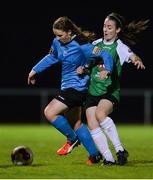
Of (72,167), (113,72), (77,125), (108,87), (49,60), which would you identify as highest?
(49,60)

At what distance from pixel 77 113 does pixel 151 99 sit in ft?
60.4

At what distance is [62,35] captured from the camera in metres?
10.2

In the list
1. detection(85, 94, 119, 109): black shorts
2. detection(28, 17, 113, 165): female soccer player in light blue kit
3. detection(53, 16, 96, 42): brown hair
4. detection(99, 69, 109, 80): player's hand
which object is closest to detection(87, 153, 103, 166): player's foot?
detection(28, 17, 113, 165): female soccer player in light blue kit

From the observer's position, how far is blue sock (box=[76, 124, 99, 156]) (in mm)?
10383

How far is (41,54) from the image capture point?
95.7ft

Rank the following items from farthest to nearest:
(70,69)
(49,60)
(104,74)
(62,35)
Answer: (49,60) → (70,69) → (62,35) → (104,74)

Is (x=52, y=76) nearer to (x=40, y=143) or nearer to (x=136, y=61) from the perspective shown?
(x=40, y=143)

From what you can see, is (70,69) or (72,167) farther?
(70,69)

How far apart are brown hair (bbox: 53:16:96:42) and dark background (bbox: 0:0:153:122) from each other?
667 inches

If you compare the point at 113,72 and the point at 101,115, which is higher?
the point at 113,72

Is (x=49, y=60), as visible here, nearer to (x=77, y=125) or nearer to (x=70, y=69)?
(x=70, y=69)

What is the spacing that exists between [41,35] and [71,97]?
65.1 feet

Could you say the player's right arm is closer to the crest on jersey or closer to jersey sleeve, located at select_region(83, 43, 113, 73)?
jersey sleeve, located at select_region(83, 43, 113, 73)

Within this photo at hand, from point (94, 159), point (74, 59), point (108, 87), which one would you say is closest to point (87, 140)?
point (94, 159)
